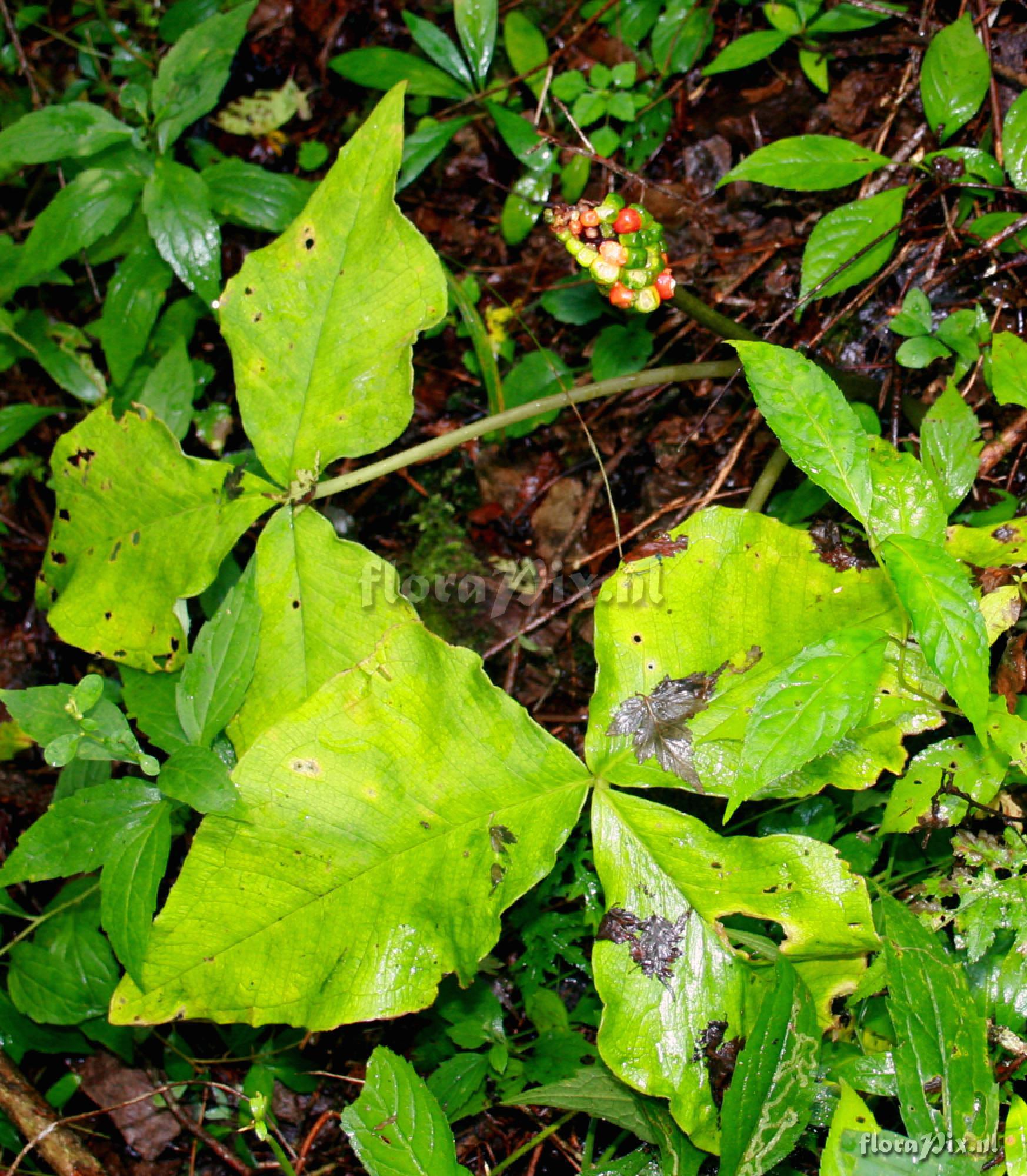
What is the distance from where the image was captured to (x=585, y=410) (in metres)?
3.05

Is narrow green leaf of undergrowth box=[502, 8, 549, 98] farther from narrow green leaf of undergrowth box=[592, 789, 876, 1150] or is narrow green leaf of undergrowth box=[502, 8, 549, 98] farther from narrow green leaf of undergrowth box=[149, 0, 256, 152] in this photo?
narrow green leaf of undergrowth box=[592, 789, 876, 1150]

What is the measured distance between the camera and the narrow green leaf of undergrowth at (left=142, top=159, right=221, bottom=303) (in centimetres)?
284

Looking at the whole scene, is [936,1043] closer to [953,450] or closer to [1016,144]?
[953,450]

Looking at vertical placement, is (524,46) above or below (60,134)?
above

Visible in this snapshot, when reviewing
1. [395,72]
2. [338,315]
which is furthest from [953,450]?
[395,72]

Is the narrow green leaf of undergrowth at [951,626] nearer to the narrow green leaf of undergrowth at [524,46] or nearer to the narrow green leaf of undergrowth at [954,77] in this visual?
the narrow green leaf of undergrowth at [954,77]

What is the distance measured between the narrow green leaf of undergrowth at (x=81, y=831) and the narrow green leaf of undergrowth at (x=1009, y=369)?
239cm

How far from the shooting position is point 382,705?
84.2 inches

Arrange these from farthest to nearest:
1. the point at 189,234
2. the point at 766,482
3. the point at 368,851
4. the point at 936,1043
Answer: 1. the point at 189,234
2. the point at 766,482
3. the point at 368,851
4. the point at 936,1043

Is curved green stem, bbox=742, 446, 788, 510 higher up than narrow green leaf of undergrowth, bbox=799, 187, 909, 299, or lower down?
lower down

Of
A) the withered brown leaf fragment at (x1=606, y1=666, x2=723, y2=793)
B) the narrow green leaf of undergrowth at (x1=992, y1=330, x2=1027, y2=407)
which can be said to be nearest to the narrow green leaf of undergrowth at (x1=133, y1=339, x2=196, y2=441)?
the withered brown leaf fragment at (x1=606, y1=666, x2=723, y2=793)

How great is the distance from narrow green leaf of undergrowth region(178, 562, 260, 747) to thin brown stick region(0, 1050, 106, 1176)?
1.20 metres

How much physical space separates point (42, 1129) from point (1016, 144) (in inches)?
152

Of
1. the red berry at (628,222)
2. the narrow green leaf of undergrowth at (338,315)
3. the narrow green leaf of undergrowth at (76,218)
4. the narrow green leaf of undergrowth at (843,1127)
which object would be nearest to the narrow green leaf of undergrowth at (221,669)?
the narrow green leaf of undergrowth at (338,315)
